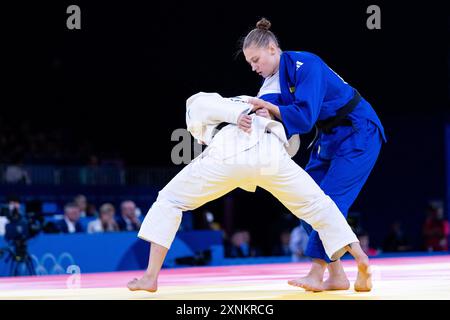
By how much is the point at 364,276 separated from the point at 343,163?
2.05ft

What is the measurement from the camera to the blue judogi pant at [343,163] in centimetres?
376

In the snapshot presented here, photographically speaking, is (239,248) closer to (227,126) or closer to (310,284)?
(310,284)

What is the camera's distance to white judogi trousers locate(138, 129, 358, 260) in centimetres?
333

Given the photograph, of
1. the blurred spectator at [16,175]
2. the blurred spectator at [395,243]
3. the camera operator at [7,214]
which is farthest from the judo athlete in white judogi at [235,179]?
the blurred spectator at [395,243]

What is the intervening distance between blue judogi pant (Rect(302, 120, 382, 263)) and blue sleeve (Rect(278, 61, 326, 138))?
0.36 meters

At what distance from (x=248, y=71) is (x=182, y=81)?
10.1 feet

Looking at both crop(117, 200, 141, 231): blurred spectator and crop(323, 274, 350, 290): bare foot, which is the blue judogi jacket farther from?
crop(117, 200, 141, 231): blurred spectator

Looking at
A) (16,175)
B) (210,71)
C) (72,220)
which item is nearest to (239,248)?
(72,220)

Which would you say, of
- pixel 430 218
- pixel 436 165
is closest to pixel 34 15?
pixel 430 218

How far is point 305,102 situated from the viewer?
344cm

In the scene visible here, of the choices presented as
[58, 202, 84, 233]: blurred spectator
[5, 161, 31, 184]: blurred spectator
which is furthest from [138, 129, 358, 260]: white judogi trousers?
[5, 161, 31, 184]: blurred spectator

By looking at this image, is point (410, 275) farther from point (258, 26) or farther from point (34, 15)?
point (34, 15)

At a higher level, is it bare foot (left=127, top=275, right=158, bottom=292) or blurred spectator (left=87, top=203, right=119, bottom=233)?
bare foot (left=127, top=275, right=158, bottom=292)

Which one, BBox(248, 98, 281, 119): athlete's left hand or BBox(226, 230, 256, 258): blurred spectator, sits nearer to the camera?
Result: BBox(248, 98, 281, 119): athlete's left hand
